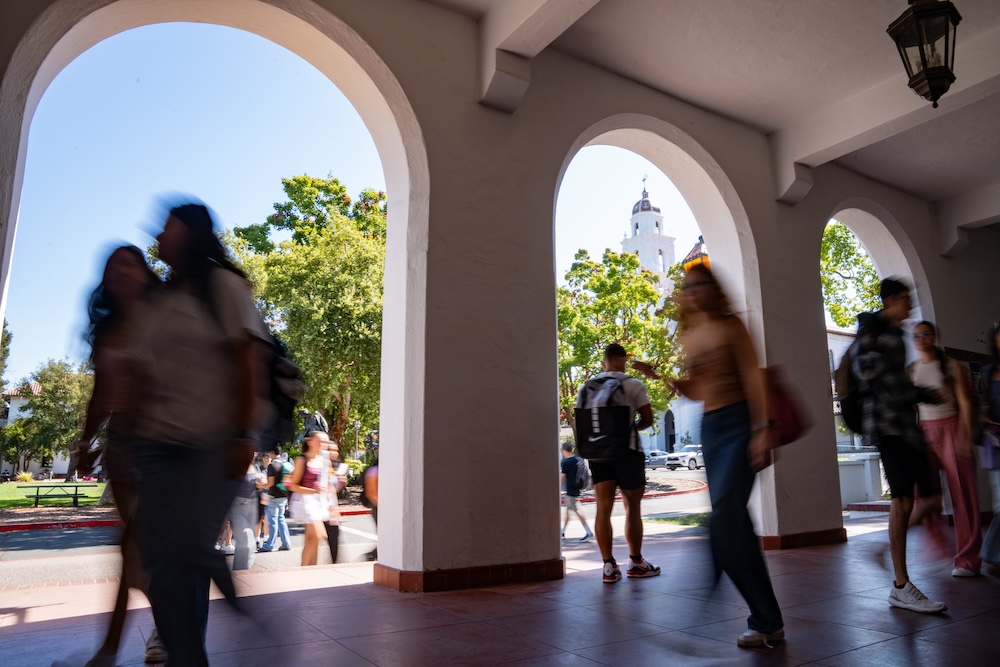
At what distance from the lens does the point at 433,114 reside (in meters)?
4.79

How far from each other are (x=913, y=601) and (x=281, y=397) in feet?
10.6

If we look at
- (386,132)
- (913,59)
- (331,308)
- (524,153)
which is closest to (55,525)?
(331,308)

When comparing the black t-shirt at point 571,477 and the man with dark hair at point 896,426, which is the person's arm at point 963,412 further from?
the black t-shirt at point 571,477

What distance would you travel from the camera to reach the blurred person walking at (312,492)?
633cm

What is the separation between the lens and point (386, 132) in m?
4.88

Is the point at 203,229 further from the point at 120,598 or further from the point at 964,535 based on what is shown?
the point at 964,535

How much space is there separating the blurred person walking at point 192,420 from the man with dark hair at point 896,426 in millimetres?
3161

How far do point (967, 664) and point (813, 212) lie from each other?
5.95 m

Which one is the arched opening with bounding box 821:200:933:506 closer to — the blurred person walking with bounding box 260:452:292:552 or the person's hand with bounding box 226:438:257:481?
the person's hand with bounding box 226:438:257:481

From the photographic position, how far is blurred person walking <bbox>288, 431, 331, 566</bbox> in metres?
6.33

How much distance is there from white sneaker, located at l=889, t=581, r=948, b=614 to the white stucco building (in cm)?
208

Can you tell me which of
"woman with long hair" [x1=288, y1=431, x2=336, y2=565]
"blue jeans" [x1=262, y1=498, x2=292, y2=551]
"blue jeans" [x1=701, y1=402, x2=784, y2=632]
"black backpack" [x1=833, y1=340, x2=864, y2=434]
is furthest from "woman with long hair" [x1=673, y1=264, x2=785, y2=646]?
"blue jeans" [x1=262, y1=498, x2=292, y2=551]

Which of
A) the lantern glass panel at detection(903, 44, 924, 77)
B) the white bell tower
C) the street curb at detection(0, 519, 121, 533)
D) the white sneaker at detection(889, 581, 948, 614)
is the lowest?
the street curb at detection(0, 519, 121, 533)

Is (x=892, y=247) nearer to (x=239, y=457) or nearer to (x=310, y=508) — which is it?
(x=310, y=508)
